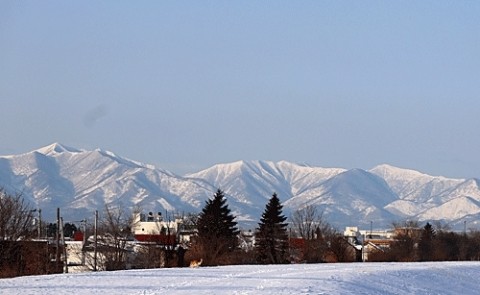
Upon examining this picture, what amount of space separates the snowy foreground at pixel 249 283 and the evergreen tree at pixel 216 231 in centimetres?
3244

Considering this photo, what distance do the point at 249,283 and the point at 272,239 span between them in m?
53.2

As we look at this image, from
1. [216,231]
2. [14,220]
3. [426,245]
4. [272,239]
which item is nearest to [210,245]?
[216,231]

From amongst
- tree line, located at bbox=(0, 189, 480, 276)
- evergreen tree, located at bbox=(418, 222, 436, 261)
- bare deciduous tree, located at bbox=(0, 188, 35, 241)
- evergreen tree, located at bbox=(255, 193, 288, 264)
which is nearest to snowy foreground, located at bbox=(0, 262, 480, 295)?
tree line, located at bbox=(0, 189, 480, 276)

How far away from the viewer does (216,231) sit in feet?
283

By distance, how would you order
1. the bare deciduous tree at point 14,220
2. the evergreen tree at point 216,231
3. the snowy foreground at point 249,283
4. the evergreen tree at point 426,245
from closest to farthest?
the snowy foreground at point 249,283, the bare deciduous tree at point 14,220, the evergreen tree at point 216,231, the evergreen tree at point 426,245

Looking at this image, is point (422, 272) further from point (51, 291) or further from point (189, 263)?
point (189, 263)

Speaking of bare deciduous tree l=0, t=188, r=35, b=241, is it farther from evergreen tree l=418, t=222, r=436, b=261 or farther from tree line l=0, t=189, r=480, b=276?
evergreen tree l=418, t=222, r=436, b=261

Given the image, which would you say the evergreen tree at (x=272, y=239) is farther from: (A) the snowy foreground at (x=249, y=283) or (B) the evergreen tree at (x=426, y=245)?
(A) the snowy foreground at (x=249, y=283)

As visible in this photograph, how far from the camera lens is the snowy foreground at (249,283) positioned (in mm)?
33406

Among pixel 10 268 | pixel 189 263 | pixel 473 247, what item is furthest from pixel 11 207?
pixel 473 247

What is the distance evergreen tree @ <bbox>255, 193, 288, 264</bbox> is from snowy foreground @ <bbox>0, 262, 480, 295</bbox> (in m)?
38.9

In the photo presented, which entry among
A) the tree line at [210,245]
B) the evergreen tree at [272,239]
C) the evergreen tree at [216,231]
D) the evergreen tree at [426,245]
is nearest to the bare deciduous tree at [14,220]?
the tree line at [210,245]

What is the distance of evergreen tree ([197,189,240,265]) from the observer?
264 ft

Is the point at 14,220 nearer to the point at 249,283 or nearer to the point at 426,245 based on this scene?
the point at 249,283
